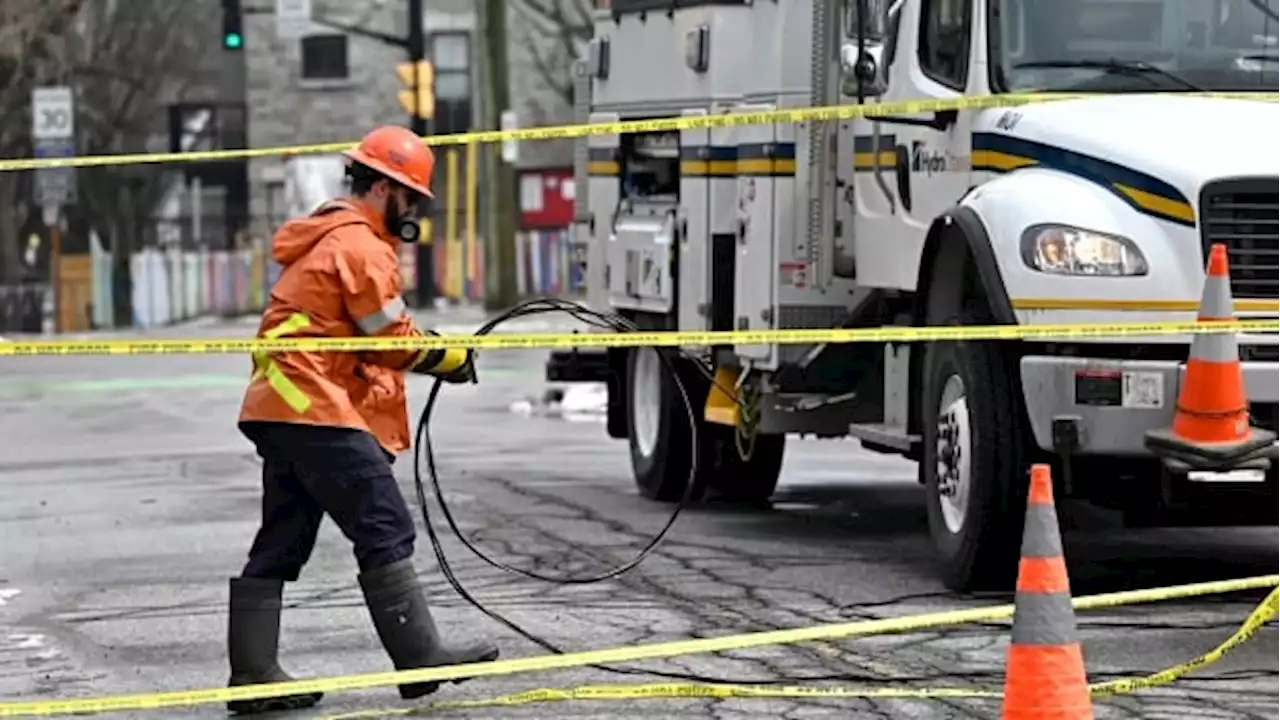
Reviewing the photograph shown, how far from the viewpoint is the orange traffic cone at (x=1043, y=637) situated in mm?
5898

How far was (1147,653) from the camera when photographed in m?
8.08

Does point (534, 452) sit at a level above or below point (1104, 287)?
Result: below

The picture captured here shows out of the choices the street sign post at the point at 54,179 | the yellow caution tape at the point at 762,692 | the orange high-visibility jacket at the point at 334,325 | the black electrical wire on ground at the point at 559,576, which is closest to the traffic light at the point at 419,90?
the street sign post at the point at 54,179

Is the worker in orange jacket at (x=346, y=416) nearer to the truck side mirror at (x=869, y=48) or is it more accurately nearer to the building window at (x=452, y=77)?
the truck side mirror at (x=869, y=48)

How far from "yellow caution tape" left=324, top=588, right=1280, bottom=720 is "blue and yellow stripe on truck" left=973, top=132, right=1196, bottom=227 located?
176cm

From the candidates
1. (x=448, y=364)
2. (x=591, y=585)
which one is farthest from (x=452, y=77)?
(x=448, y=364)

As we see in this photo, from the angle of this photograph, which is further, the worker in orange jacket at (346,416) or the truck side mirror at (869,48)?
the truck side mirror at (869,48)

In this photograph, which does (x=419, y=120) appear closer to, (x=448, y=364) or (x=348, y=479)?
(x=448, y=364)

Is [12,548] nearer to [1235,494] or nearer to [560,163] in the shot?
[1235,494]

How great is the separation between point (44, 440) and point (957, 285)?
1048 cm

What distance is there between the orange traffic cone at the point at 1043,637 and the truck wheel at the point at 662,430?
267 inches

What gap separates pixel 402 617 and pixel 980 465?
8.64ft

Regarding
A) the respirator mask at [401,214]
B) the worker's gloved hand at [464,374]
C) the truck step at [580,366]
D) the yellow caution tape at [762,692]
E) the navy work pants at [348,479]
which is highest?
the respirator mask at [401,214]

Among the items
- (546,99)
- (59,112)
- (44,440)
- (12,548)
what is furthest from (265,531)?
(546,99)
